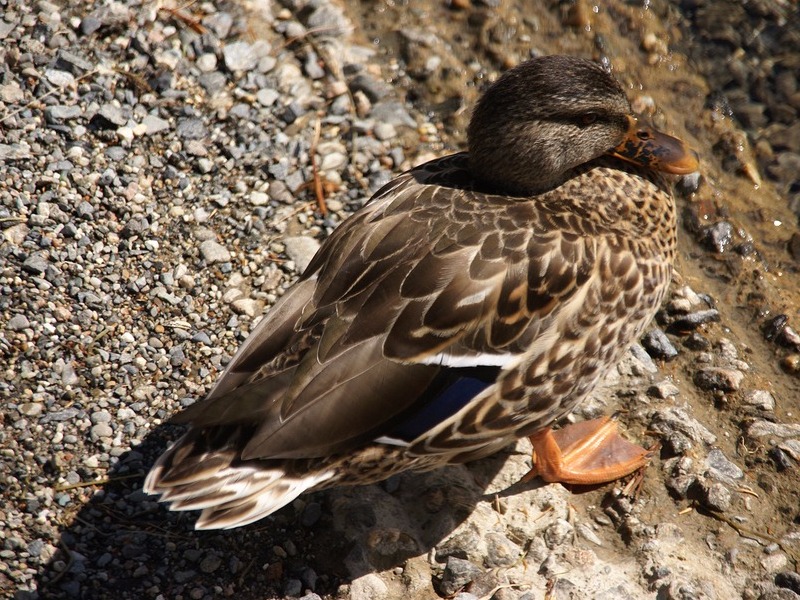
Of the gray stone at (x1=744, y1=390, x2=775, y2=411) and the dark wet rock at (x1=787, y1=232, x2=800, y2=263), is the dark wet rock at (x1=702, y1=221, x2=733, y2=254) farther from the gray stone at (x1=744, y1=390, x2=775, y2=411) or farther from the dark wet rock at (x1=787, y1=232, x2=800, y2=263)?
the gray stone at (x1=744, y1=390, x2=775, y2=411)

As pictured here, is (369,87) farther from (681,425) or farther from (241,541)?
(241,541)

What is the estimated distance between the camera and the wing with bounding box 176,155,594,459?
2973mm

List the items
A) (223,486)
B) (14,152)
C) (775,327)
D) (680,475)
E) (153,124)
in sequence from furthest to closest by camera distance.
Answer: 1. (153,124)
2. (775,327)
3. (14,152)
4. (680,475)
5. (223,486)

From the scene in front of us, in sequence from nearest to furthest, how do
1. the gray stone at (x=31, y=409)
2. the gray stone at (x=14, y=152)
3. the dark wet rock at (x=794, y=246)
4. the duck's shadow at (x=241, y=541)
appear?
the duck's shadow at (x=241, y=541)
the gray stone at (x=31, y=409)
the gray stone at (x=14, y=152)
the dark wet rock at (x=794, y=246)

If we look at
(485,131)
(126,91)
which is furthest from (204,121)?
(485,131)

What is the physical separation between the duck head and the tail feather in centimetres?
137

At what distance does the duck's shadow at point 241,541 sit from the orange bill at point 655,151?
1474 millimetres

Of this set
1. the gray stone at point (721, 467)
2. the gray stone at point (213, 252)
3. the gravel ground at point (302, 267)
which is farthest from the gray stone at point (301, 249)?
the gray stone at point (721, 467)

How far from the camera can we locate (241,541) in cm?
348

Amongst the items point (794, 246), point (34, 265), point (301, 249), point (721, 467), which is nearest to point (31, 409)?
point (34, 265)

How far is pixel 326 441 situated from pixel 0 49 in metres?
2.68

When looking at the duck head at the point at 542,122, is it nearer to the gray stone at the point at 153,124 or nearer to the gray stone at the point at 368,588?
the gray stone at the point at 368,588

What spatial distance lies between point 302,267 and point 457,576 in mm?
1617

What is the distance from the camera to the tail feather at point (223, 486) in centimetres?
298
